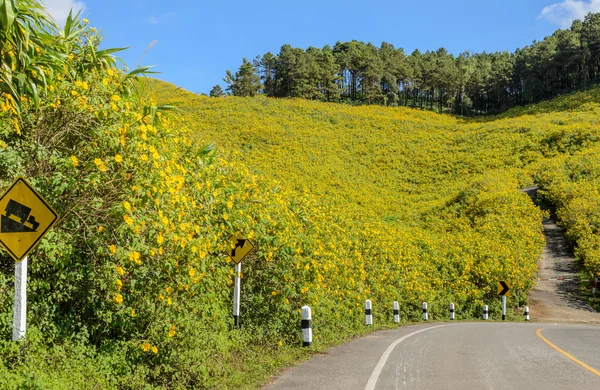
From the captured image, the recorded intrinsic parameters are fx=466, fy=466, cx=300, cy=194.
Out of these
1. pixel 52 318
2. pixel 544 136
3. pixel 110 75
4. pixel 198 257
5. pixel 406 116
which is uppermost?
pixel 406 116

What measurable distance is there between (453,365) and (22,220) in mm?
6826

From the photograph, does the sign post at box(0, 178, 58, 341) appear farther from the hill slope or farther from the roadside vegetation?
the hill slope

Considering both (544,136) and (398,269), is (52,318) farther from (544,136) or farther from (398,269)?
(544,136)

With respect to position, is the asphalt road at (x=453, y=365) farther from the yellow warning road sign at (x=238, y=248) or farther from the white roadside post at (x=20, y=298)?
the white roadside post at (x=20, y=298)

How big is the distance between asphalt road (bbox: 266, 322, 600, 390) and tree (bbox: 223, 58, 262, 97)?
3410 inches

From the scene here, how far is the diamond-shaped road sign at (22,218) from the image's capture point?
426cm

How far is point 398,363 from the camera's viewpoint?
26.4ft

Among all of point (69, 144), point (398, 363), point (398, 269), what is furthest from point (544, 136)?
point (69, 144)

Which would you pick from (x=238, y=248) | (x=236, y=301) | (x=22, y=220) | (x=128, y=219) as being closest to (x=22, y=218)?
(x=22, y=220)

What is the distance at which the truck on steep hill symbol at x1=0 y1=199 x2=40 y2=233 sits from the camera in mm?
4254

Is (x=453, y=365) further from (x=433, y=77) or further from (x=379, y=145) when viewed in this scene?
(x=433, y=77)

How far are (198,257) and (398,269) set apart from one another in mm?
13901

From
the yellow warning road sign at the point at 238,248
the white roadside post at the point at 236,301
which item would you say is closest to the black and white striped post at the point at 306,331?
the white roadside post at the point at 236,301

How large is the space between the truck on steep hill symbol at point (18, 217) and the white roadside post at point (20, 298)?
0.33m
